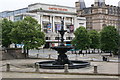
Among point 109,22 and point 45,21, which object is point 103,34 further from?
point 109,22

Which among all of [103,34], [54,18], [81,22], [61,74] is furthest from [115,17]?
[61,74]

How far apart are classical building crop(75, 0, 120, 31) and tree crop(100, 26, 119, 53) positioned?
211 feet

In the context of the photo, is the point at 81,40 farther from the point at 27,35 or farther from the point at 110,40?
the point at 27,35

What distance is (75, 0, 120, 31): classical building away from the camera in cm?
12656

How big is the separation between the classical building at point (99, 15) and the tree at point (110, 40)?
64283mm

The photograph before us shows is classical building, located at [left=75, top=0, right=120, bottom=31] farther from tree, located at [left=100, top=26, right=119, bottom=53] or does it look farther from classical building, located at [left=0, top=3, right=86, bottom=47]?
tree, located at [left=100, top=26, right=119, bottom=53]

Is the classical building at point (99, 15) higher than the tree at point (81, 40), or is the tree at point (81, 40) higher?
the classical building at point (99, 15)

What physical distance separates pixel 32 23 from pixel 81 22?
251ft

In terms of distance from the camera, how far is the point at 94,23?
5054 inches

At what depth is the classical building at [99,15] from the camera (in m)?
127

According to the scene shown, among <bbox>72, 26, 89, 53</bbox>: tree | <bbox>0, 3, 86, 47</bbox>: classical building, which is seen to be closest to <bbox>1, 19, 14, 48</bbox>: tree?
<bbox>72, 26, 89, 53</bbox>: tree

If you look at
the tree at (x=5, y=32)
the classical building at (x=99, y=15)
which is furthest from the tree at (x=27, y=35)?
the classical building at (x=99, y=15)

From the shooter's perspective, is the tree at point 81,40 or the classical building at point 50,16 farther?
the classical building at point 50,16

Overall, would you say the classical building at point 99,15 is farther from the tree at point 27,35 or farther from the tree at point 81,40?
the tree at point 27,35
